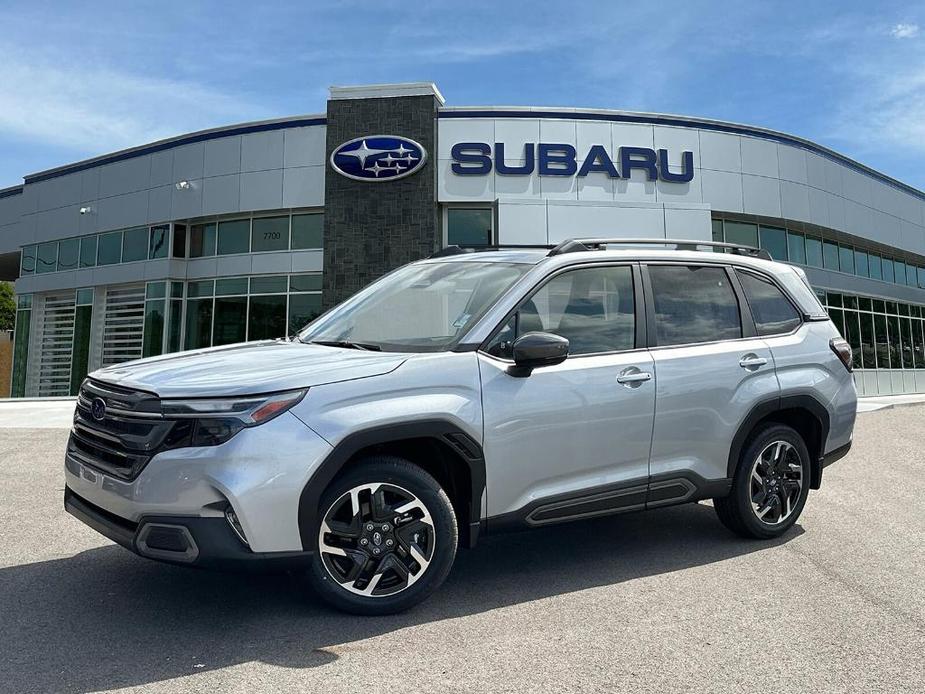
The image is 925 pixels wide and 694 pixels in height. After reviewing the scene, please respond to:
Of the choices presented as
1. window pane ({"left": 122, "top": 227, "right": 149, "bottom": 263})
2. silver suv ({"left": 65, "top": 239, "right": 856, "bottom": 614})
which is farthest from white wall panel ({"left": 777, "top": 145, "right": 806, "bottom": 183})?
window pane ({"left": 122, "top": 227, "right": 149, "bottom": 263})

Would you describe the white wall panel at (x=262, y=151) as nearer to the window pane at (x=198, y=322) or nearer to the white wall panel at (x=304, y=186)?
the white wall panel at (x=304, y=186)

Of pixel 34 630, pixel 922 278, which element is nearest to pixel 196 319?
pixel 34 630

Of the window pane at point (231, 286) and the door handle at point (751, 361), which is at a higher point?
the window pane at point (231, 286)

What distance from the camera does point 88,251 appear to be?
24906 millimetres

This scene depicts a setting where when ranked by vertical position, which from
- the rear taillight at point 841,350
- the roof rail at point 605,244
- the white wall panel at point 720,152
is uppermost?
the white wall panel at point 720,152

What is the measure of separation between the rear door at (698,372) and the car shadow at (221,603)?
582 millimetres

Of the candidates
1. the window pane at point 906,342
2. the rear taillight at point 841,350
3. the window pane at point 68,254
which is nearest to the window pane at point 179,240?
the window pane at point 68,254

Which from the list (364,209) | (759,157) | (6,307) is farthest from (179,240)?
(6,307)

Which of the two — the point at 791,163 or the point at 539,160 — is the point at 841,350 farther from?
the point at 791,163

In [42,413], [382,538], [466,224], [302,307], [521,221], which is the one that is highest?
[466,224]

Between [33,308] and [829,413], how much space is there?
28.1 metres

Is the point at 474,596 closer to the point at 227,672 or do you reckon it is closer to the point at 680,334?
the point at 227,672

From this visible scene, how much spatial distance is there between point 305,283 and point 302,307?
27.6 inches

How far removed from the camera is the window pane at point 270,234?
2169cm
